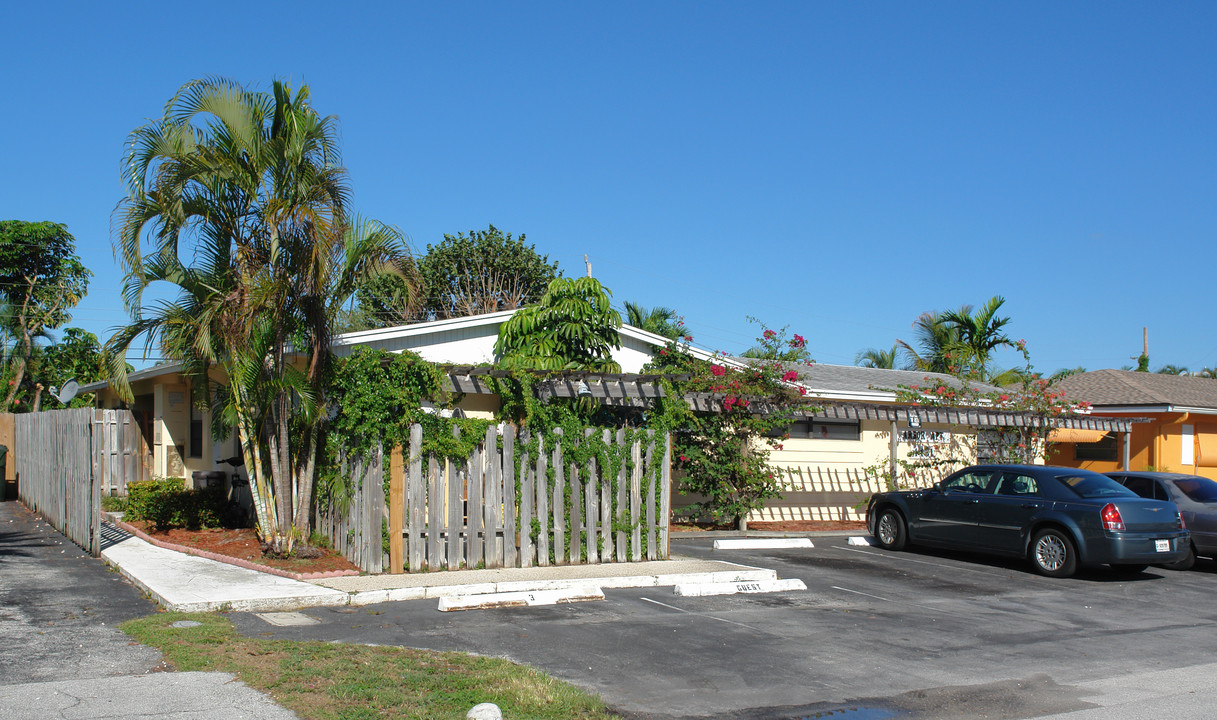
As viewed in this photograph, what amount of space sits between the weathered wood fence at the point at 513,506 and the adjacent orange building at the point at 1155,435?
1513 cm

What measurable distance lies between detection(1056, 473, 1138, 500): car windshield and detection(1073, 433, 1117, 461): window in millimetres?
12506

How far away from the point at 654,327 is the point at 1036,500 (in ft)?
63.9

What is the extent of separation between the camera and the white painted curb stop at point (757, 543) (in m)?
14.7

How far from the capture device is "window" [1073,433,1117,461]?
2420 centimetres

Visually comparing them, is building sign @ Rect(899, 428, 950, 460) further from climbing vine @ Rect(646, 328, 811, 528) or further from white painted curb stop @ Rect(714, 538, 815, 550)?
white painted curb stop @ Rect(714, 538, 815, 550)

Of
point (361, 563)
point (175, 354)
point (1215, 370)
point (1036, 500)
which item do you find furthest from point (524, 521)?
point (1215, 370)

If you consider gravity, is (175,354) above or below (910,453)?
above

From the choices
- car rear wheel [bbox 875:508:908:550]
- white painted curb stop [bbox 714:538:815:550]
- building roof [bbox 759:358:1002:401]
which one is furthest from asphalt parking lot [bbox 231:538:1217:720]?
building roof [bbox 759:358:1002:401]

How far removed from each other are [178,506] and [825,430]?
474 inches

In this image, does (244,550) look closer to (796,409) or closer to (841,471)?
(796,409)

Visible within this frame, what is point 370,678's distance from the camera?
6.41 metres

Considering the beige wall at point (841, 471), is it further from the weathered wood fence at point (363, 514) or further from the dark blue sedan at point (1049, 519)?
the weathered wood fence at point (363, 514)

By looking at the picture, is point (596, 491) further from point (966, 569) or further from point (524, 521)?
point (966, 569)

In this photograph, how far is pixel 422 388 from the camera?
11.3 m
